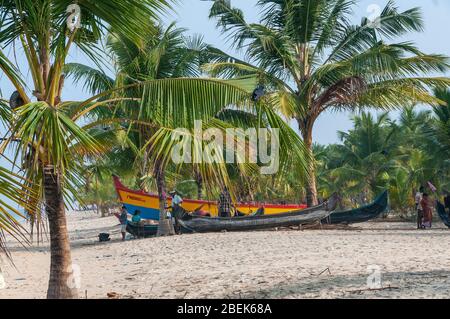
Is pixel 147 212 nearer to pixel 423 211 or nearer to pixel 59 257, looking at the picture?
pixel 423 211

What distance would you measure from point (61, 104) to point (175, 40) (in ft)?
40.0

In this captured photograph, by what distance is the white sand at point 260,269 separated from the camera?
6.73 m

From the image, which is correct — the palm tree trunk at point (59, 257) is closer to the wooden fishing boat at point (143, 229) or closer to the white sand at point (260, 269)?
the white sand at point (260, 269)

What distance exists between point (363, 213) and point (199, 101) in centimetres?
1403

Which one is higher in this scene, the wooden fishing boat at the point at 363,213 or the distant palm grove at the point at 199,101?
the distant palm grove at the point at 199,101

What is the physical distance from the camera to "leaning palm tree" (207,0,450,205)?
15547 mm

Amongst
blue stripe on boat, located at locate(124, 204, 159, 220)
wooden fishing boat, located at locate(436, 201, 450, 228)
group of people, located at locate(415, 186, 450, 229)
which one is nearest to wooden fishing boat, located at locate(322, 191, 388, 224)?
group of people, located at locate(415, 186, 450, 229)

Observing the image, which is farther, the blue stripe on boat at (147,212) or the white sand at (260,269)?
the blue stripe on boat at (147,212)

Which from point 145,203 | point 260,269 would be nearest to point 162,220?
point 145,203

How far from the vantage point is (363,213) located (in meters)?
18.9

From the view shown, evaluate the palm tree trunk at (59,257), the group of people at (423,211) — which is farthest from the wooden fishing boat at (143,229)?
the palm tree trunk at (59,257)

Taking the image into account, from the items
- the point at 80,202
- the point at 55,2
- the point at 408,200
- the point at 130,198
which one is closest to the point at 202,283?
the point at 80,202

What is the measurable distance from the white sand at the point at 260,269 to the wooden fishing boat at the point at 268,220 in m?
2.40
